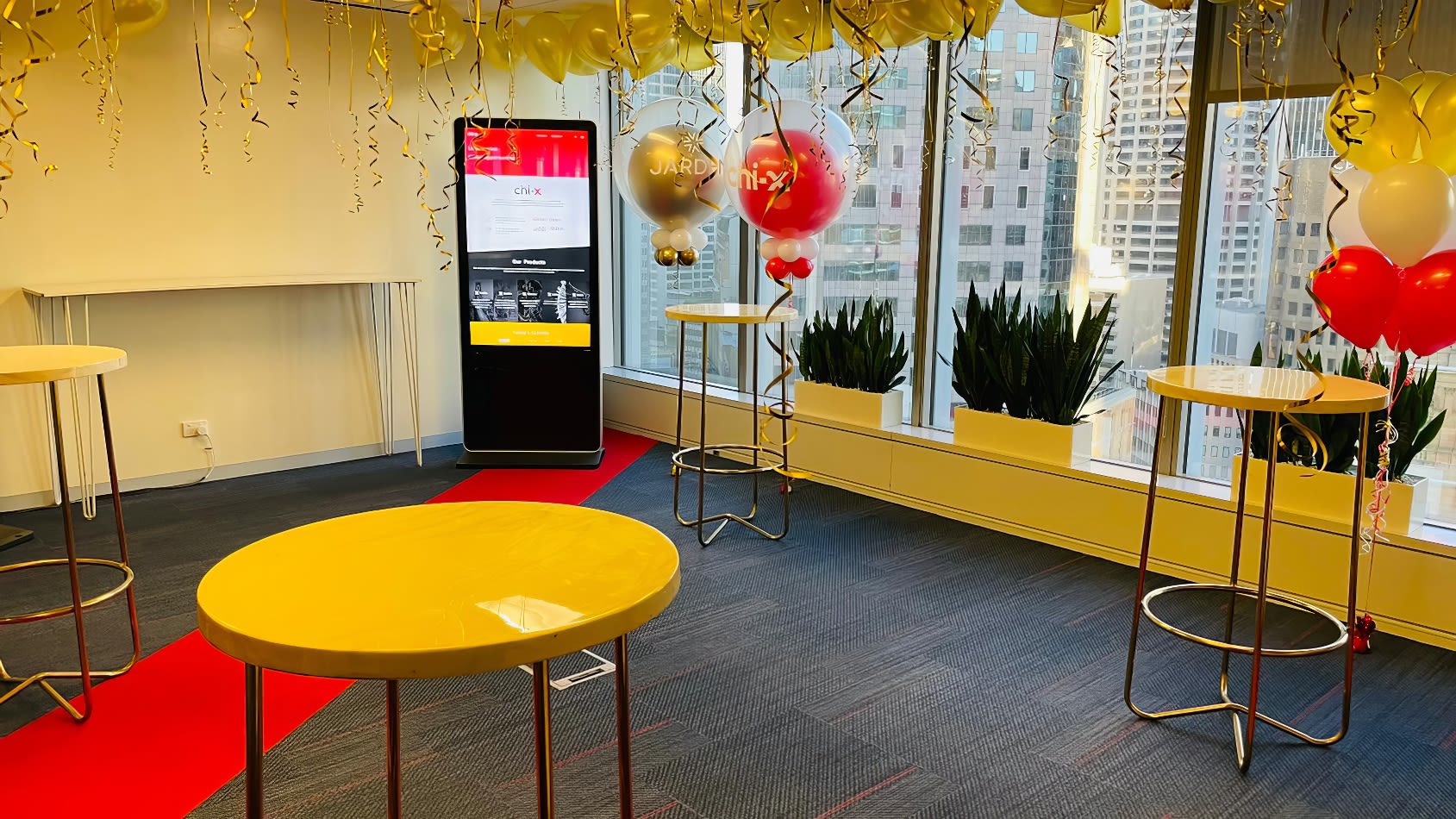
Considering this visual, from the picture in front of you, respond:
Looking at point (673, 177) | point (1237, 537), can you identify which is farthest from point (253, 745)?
point (673, 177)

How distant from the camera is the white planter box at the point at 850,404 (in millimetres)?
5352

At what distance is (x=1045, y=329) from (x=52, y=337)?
4561 mm

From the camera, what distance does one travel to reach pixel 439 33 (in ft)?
7.05

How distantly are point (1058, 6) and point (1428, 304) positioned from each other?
5.07ft

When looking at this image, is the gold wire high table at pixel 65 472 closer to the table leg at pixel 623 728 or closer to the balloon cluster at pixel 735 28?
the balloon cluster at pixel 735 28

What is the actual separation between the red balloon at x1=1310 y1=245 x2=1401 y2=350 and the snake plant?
246 cm

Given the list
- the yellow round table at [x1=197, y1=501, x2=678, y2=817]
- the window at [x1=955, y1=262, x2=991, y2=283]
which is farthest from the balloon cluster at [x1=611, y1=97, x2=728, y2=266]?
the yellow round table at [x1=197, y1=501, x2=678, y2=817]

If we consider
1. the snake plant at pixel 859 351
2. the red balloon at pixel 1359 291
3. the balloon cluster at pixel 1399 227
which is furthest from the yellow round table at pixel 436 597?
the snake plant at pixel 859 351

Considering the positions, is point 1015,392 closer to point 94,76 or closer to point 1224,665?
point 1224,665

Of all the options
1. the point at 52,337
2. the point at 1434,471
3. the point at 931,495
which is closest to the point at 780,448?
the point at 931,495

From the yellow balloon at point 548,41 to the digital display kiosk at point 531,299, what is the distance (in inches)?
13.5

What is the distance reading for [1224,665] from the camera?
124 inches

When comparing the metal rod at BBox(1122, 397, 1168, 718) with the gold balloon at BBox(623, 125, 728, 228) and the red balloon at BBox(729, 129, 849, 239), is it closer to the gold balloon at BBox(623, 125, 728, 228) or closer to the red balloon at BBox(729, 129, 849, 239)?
the red balloon at BBox(729, 129, 849, 239)

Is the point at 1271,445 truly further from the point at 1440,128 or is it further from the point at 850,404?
the point at 850,404
